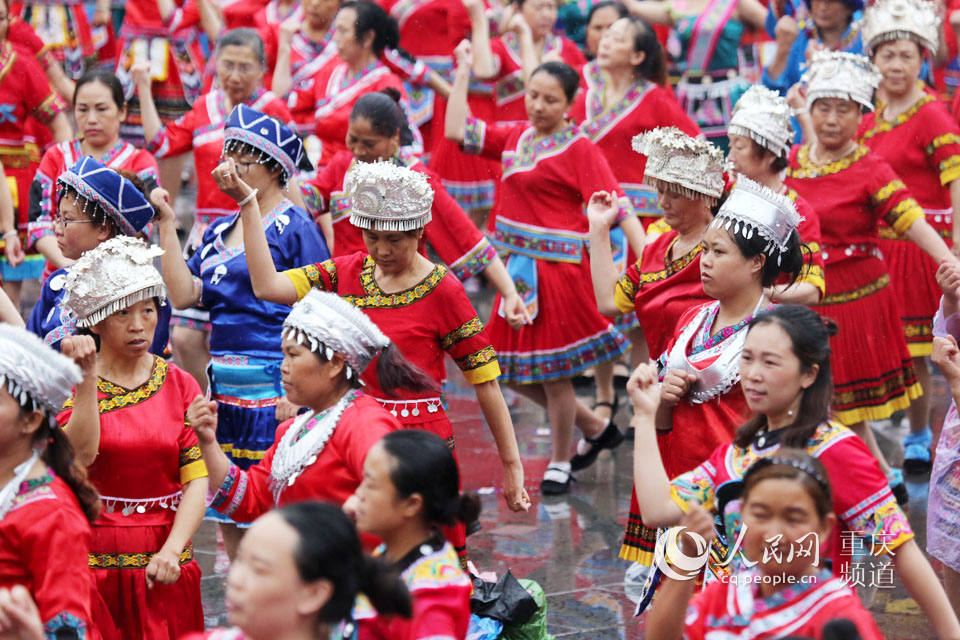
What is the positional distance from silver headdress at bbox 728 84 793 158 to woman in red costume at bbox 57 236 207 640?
2585 mm

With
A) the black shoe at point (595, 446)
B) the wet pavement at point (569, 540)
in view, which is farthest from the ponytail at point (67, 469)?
the black shoe at point (595, 446)

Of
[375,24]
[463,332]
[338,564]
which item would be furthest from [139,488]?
[375,24]

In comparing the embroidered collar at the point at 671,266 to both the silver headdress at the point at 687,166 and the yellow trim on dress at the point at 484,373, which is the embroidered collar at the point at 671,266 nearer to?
the silver headdress at the point at 687,166

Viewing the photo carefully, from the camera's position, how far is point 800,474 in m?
→ 3.16

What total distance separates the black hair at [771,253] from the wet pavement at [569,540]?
151 cm

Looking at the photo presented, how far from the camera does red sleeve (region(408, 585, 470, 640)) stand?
10.6 ft

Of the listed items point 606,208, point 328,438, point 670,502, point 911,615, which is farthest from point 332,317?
point 911,615

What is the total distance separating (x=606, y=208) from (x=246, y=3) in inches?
228

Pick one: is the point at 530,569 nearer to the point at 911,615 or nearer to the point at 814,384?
the point at 911,615

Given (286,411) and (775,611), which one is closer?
(775,611)

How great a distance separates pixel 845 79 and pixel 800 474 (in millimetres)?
3726

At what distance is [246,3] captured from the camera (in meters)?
10.2

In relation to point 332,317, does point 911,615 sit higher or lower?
lower

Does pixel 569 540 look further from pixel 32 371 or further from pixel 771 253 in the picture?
pixel 32 371
